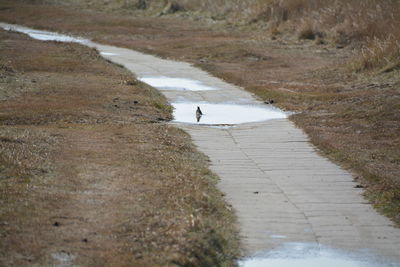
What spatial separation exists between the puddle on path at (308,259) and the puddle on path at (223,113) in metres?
8.82

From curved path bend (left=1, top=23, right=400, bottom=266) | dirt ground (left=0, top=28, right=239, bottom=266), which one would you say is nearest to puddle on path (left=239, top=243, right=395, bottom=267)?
curved path bend (left=1, top=23, right=400, bottom=266)

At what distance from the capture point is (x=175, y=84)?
972 inches

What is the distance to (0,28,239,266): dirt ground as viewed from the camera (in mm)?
7926

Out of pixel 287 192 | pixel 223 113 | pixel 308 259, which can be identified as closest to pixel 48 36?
pixel 223 113

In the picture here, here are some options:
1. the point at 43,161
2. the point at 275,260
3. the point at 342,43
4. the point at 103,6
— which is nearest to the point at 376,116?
the point at 43,161

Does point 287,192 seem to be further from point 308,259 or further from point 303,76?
point 303,76

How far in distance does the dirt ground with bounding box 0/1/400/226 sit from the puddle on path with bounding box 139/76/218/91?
1.42 meters

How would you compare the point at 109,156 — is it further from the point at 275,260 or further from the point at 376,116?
the point at 376,116

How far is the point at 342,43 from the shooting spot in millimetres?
34094

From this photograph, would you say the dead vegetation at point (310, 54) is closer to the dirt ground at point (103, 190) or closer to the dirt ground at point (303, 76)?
the dirt ground at point (303, 76)

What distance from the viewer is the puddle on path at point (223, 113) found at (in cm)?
1797

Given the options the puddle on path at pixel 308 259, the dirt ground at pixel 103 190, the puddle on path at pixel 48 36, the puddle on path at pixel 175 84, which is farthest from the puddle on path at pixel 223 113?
the puddle on path at pixel 48 36

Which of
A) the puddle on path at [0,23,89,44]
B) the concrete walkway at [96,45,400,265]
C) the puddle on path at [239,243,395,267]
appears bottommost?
the puddle on path at [0,23,89,44]

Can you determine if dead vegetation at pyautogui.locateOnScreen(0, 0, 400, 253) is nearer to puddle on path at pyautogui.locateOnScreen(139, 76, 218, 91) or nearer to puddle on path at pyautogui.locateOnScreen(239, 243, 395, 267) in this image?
puddle on path at pyautogui.locateOnScreen(139, 76, 218, 91)
